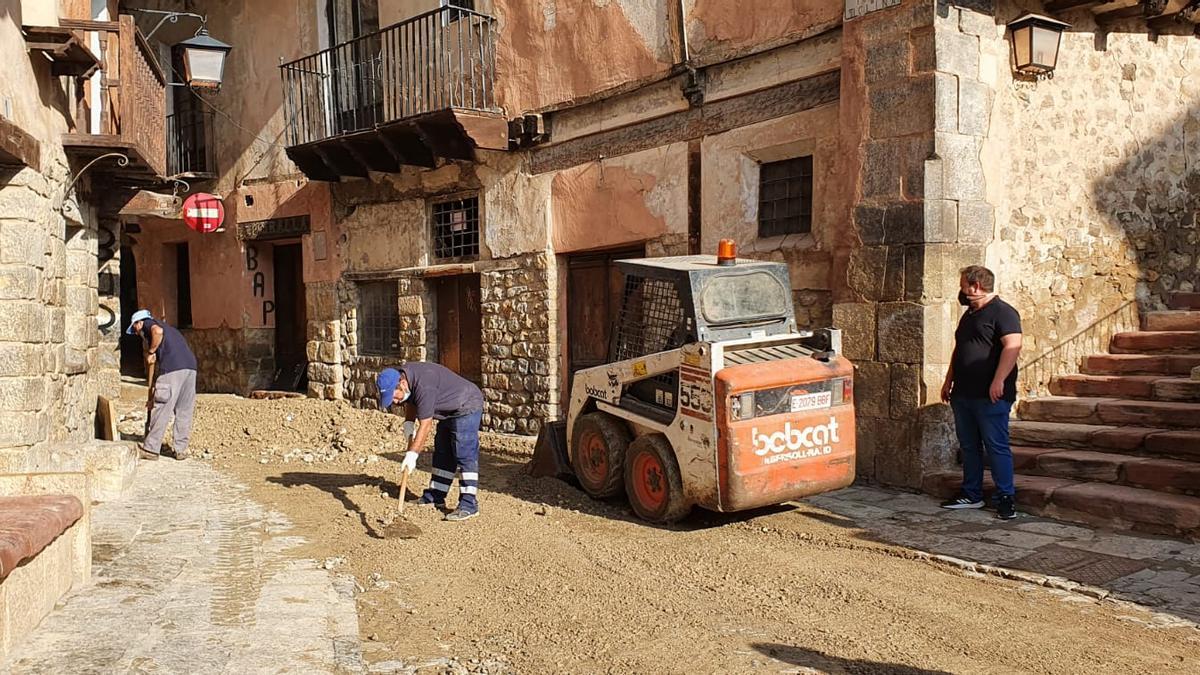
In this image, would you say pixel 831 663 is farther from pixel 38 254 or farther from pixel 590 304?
pixel 590 304

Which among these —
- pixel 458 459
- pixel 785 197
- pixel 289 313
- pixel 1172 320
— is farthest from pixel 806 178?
pixel 289 313

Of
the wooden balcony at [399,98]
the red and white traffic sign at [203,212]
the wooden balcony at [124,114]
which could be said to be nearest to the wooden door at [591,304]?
the wooden balcony at [399,98]

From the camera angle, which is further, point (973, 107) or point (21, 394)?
point (973, 107)

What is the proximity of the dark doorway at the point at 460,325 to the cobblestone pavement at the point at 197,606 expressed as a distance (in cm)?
515

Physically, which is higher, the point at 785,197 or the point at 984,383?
the point at 785,197

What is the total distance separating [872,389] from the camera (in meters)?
7.25

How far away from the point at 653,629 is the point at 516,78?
26.0 feet

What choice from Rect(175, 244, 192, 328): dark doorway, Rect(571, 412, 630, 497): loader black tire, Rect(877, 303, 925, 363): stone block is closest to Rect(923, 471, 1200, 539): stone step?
Rect(877, 303, 925, 363): stone block

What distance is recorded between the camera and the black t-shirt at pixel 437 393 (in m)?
A: 6.53

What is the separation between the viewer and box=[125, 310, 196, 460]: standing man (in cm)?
915

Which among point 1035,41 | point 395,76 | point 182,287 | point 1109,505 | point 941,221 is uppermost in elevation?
point 395,76

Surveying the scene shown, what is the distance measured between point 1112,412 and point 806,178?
9.87ft

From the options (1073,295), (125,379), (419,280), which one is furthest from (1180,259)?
(125,379)

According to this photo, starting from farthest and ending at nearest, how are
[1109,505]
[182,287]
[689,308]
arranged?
[182,287]
[689,308]
[1109,505]
